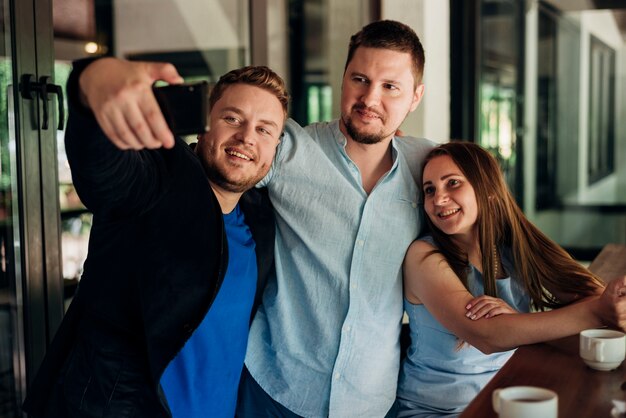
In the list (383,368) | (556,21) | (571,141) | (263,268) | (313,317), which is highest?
(556,21)

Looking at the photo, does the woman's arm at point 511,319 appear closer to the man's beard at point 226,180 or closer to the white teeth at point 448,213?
the white teeth at point 448,213

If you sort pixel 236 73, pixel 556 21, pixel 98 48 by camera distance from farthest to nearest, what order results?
pixel 556 21 < pixel 98 48 < pixel 236 73

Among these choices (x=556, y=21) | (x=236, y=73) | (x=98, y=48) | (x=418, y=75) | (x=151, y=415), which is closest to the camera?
(x=151, y=415)

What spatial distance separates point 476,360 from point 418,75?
79 centimetres

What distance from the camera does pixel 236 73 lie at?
1.88 m

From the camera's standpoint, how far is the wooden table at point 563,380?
1.29 m

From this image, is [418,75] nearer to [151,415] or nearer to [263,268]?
[263,268]

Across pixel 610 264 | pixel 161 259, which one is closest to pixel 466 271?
pixel 161 259

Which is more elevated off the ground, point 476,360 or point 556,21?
point 556,21

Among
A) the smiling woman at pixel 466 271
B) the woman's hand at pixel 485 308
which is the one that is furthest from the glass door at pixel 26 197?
the woman's hand at pixel 485 308

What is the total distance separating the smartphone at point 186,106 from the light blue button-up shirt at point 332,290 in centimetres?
95

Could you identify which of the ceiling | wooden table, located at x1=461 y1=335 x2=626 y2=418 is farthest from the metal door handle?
the ceiling

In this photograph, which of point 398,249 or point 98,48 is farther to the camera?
point 98,48

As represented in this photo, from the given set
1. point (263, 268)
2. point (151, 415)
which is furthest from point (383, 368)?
point (151, 415)
